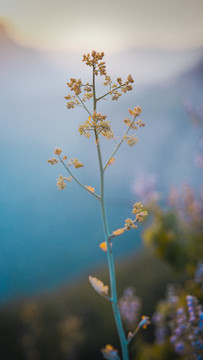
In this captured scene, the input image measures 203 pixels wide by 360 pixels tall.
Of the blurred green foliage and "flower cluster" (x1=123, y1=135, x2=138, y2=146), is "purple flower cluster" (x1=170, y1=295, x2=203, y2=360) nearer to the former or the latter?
"flower cluster" (x1=123, y1=135, x2=138, y2=146)

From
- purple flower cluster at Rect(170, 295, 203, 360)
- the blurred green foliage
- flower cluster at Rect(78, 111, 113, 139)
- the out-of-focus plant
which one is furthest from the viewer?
the blurred green foliage

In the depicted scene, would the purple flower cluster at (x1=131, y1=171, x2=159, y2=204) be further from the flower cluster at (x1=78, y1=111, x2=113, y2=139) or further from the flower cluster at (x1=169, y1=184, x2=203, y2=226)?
the flower cluster at (x1=78, y1=111, x2=113, y2=139)

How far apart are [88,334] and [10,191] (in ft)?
2.48

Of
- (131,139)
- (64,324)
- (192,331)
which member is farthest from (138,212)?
(64,324)

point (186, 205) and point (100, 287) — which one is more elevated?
point (186, 205)

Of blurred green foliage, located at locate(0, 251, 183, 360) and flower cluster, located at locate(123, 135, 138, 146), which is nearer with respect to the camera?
flower cluster, located at locate(123, 135, 138, 146)

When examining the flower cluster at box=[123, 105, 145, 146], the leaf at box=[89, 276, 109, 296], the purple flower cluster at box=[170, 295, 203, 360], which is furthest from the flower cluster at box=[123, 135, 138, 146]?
the purple flower cluster at box=[170, 295, 203, 360]

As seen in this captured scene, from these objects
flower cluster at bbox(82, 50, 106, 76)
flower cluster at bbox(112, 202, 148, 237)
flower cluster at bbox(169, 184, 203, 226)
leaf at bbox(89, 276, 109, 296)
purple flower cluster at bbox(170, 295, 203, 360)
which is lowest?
purple flower cluster at bbox(170, 295, 203, 360)

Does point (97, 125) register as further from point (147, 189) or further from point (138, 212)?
point (147, 189)

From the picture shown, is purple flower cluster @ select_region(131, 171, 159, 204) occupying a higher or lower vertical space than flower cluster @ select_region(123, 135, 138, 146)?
higher

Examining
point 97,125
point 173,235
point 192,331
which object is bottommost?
point 192,331

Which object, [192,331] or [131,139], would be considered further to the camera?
[192,331]

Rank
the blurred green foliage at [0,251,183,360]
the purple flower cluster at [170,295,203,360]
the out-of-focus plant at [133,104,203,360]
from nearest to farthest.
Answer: the purple flower cluster at [170,295,203,360]
the out-of-focus plant at [133,104,203,360]
the blurred green foliage at [0,251,183,360]

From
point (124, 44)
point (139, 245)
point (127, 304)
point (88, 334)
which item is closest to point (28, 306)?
point (88, 334)
